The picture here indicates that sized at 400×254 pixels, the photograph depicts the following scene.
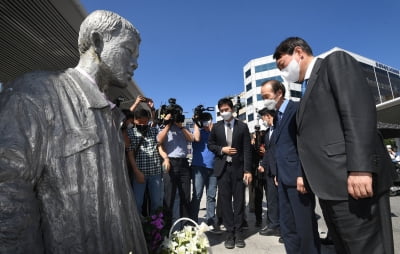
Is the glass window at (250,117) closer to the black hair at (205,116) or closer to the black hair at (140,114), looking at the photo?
the black hair at (205,116)

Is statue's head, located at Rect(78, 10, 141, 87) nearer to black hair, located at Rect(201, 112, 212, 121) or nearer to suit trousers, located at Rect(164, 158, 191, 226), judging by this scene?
suit trousers, located at Rect(164, 158, 191, 226)

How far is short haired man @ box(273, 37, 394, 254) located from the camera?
1335 mm

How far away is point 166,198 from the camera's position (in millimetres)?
3639

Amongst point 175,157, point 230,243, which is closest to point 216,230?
point 230,243

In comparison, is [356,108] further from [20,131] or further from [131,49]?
[20,131]

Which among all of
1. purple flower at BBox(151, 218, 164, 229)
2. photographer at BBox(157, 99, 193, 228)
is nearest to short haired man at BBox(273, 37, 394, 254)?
purple flower at BBox(151, 218, 164, 229)

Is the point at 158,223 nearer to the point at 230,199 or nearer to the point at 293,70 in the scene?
the point at 293,70

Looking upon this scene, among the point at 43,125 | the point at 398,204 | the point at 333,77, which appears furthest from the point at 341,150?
the point at 398,204

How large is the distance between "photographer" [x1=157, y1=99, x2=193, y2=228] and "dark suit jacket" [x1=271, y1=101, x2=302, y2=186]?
5.07 feet

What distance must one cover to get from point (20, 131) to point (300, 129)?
155 cm

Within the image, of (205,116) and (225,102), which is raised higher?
(225,102)

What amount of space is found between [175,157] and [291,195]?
1851mm

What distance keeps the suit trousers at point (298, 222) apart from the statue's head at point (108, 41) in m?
1.84

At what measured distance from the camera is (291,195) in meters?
2.31
